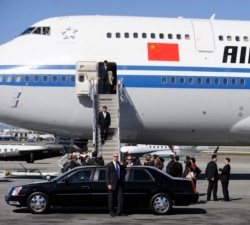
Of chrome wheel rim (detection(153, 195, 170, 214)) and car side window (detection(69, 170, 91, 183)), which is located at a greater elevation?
car side window (detection(69, 170, 91, 183))

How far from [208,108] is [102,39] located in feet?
17.7

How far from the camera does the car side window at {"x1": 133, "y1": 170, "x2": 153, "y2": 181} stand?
1823 centimetres

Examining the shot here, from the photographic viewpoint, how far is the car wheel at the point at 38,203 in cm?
1770

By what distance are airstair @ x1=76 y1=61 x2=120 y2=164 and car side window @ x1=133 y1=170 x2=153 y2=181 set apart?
323 inches

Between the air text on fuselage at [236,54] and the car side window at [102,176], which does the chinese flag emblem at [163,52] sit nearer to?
the air text on fuselage at [236,54]

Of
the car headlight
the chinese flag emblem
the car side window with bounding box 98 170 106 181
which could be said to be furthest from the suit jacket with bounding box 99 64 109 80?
the car headlight

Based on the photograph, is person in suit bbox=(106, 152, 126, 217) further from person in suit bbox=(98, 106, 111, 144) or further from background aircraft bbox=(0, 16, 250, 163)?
background aircraft bbox=(0, 16, 250, 163)

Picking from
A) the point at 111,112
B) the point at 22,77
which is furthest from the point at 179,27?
the point at 22,77

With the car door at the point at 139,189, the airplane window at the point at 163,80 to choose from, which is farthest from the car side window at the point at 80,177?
the airplane window at the point at 163,80

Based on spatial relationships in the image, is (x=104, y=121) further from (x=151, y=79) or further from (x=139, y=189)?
(x=139, y=189)

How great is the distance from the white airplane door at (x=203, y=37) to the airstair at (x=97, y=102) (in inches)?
171

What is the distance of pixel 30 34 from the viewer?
2825cm

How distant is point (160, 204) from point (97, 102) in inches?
398

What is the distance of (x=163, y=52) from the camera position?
27797 millimetres
